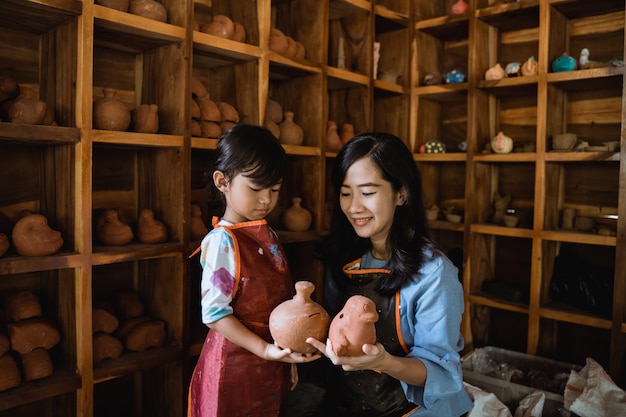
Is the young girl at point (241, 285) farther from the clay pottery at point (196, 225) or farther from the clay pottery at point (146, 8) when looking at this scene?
the clay pottery at point (146, 8)

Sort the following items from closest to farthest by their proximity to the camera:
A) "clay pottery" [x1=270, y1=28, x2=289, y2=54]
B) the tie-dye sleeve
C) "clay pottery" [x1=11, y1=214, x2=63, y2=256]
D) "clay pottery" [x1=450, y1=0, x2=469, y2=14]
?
the tie-dye sleeve, "clay pottery" [x1=11, y1=214, x2=63, y2=256], "clay pottery" [x1=270, y1=28, x2=289, y2=54], "clay pottery" [x1=450, y1=0, x2=469, y2=14]

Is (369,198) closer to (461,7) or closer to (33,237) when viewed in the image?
(33,237)

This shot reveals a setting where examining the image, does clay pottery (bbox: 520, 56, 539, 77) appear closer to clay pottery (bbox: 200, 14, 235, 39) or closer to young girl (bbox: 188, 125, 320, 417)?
clay pottery (bbox: 200, 14, 235, 39)

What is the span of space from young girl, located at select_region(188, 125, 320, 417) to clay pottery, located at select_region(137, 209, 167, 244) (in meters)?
0.49

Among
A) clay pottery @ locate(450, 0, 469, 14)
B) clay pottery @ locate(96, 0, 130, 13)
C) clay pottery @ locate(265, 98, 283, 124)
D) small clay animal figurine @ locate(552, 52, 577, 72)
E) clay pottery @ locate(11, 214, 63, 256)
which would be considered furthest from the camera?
clay pottery @ locate(450, 0, 469, 14)

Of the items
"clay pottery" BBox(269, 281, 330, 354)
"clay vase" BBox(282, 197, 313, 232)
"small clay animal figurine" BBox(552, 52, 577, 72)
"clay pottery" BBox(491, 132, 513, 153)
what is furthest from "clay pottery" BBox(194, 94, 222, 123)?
"small clay animal figurine" BBox(552, 52, 577, 72)

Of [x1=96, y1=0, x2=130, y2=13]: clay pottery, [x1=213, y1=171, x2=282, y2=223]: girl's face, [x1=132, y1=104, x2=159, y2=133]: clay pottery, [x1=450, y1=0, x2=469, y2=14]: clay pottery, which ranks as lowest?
[x1=213, y1=171, x2=282, y2=223]: girl's face

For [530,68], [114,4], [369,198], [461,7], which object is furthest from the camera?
[461,7]

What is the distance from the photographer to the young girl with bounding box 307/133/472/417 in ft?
4.99

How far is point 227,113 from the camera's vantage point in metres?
2.32

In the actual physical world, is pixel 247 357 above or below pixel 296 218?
below

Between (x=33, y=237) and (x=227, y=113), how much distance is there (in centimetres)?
97

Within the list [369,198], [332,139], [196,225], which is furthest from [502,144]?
[196,225]

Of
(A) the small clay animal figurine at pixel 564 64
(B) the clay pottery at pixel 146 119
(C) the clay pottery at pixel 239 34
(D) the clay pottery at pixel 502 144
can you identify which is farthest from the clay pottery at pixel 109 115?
(A) the small clay animal figurine at pixel 564 64
